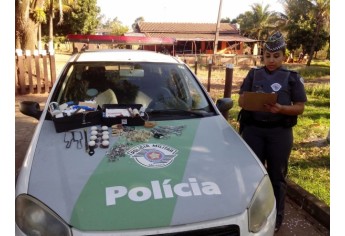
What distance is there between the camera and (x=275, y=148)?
9.07 ft

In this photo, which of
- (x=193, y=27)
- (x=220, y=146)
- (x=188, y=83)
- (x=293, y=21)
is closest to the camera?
(x=220, y=146)

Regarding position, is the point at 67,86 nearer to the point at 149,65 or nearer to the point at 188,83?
the point at 149,65

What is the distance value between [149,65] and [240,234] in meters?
2.06

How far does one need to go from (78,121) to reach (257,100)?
144 centimetres

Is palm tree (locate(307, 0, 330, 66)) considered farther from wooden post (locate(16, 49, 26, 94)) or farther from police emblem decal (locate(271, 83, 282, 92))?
police emblem decal (locate(271, 83, 282, 92))

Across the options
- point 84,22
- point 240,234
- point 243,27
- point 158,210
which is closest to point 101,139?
→ point 158,210

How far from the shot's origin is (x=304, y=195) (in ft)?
11.0

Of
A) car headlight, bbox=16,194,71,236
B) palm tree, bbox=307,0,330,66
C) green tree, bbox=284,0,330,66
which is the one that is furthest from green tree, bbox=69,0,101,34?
car headlight, bbox=16,194,71,236

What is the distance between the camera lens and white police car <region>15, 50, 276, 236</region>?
1720 mm

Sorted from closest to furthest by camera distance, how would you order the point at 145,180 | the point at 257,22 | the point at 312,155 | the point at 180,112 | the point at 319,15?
the point at 145,180 < the point at 180,112 < the point at 312,155 < the point at 319,15 < the point at 257,22

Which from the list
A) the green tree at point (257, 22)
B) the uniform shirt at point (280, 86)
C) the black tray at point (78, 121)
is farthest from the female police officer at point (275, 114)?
the green tree at point (257, 22)

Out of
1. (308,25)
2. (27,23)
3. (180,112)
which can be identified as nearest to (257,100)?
(180,112)

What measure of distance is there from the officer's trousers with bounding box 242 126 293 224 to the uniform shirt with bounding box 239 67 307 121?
0.13 m

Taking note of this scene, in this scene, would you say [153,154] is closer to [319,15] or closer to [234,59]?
[234,59]
